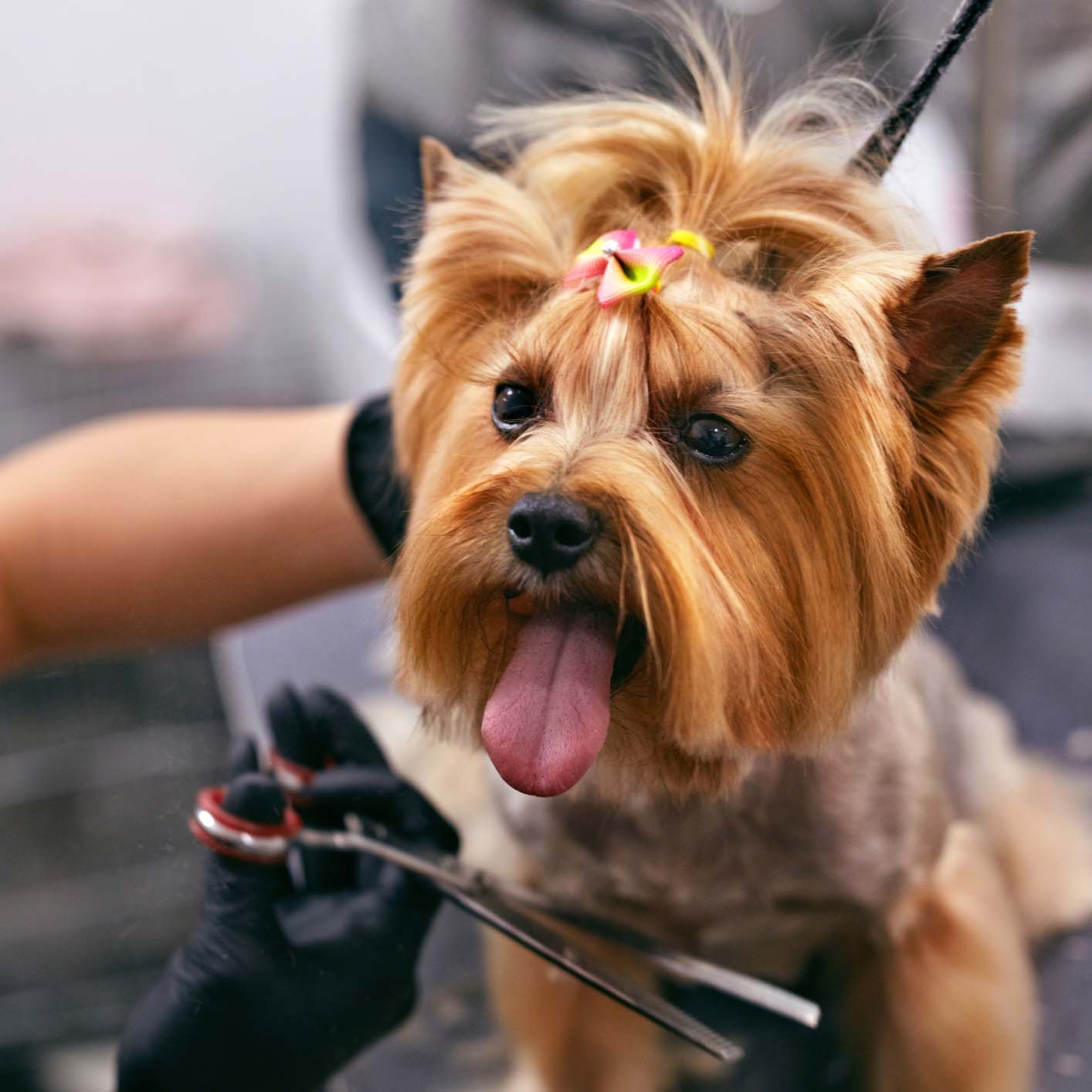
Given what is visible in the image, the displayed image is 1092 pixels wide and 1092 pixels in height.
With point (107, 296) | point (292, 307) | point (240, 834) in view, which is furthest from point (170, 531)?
point (292, 307)

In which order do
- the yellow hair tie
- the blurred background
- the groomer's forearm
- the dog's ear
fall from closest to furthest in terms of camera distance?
1. the dog's ear
2. the yellow hair tie
3. the blurred background
4. the groomer's forearm

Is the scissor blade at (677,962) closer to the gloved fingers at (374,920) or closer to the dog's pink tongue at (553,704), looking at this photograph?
the gloved fingers at (374,920)

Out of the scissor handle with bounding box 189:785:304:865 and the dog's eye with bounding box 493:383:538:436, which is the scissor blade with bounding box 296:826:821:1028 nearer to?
the scissor handle with bounding box 189:785:304:865

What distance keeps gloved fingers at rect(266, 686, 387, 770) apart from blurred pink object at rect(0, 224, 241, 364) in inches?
62.7

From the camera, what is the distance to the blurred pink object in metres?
2.07

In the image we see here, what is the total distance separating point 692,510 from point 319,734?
0.26 m

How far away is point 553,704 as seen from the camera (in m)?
0.54

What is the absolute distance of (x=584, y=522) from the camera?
1.75ft

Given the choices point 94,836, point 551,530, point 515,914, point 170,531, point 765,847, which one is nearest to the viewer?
point 551,530

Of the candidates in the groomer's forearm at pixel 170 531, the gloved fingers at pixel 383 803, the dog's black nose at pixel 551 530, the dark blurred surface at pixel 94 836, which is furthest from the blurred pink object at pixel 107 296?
the dog's black nose at pixel 551 530

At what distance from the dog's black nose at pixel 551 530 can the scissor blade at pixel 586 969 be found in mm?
203

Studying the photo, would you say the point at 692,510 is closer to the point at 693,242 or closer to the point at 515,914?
the point at 693,242

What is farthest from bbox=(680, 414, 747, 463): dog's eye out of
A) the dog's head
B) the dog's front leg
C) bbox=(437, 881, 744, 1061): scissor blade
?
the dog's front leg

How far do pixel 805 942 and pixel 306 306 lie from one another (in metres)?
1.91
